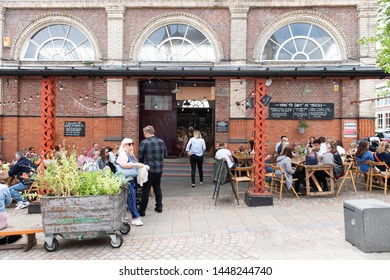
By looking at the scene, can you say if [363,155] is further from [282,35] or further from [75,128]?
[75,128]

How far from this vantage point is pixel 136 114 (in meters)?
12.7

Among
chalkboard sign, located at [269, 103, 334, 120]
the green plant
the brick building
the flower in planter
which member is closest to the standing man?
the green plant

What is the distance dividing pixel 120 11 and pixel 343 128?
35.1 ft

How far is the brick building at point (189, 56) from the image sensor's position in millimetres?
12336

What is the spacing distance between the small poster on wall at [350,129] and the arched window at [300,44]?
2886 mm

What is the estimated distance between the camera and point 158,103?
13.4m

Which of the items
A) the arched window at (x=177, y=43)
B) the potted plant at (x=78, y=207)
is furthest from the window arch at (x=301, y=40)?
the potted plant at (x=78, y=207)

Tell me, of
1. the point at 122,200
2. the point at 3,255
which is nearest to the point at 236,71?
the point at 122,200

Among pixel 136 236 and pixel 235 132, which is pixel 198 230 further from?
pixel 235 132

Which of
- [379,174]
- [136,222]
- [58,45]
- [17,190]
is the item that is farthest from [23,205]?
[379,174]

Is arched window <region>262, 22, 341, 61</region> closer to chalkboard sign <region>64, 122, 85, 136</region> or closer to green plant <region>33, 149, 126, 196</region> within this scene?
chalkboard sign <region>64, 122, 85, 136</region>

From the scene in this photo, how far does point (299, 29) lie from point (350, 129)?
4858mm

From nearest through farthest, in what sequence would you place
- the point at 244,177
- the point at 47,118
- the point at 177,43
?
the point at 47,118, the point at 244,177, the point at 177,43

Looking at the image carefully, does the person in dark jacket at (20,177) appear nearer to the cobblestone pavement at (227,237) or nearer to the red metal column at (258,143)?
the cobblestone pavement at (227,237)
